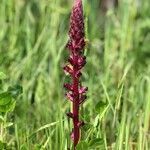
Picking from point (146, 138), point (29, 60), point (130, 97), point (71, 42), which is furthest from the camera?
point (29, 60)

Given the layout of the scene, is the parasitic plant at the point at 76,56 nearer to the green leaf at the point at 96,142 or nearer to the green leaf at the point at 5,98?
the green leaf at the point at 96,142

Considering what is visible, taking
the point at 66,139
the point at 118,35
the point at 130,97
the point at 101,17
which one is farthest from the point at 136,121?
the point at 101,17

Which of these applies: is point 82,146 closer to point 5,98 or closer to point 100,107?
point 100,107

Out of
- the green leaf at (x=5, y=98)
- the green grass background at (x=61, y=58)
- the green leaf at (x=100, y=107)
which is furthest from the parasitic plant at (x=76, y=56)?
the green grass background at (x=61, y=58)

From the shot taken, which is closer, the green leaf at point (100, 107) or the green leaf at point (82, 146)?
the green leaf at point (82, 146)

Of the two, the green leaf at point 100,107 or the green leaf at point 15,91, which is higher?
the green leaf at point 15,91

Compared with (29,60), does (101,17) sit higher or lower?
higher

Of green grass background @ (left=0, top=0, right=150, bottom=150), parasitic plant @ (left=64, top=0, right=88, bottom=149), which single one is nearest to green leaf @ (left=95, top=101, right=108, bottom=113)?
parasitic plant @ (left=64, top=0, right=88, bottom=149)

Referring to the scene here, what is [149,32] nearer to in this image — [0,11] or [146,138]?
[0,11]

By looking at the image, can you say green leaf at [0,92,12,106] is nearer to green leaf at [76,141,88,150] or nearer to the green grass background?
green leaf at [76,141,88,150]

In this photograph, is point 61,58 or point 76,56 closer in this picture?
point 76,56

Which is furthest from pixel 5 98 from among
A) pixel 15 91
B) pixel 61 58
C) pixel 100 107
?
pixel 61 58
